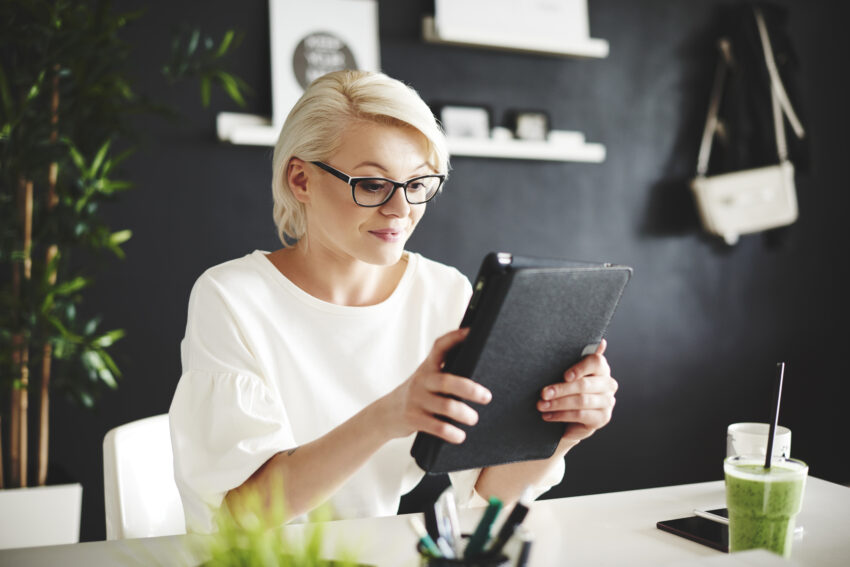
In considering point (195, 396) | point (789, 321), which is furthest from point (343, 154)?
Result: point (789, 321)

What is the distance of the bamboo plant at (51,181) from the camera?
2059 mm

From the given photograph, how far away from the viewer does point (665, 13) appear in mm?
3355

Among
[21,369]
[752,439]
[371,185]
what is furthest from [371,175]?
[21,369]

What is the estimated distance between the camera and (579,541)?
1.04 meters

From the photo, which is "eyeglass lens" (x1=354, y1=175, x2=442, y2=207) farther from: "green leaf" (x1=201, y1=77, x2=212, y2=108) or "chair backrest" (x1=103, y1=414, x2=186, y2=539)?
"green leaf" (x1=201, y1=77, x2=212, y2=108)

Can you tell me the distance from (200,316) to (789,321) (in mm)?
3108

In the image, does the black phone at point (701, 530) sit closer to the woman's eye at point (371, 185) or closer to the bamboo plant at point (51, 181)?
the woman's eye at point (371, 185)

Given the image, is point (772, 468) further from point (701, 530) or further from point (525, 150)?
point (525, 150)

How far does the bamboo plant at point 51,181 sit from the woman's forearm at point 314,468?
1182mm

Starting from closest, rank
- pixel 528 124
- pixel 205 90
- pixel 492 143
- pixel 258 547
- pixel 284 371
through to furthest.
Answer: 1. pixel 258 547
2. pixel 284 371
3. pixel 205 90
4. pixel 492 143
5. pixel 528 124

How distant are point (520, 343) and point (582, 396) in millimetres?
168

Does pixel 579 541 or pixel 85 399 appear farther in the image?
pixel 85 399

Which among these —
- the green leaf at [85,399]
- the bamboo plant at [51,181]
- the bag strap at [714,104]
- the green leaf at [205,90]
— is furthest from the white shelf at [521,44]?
the green leaf at [85,399]

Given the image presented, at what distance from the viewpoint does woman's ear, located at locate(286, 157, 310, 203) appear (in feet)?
4.82
